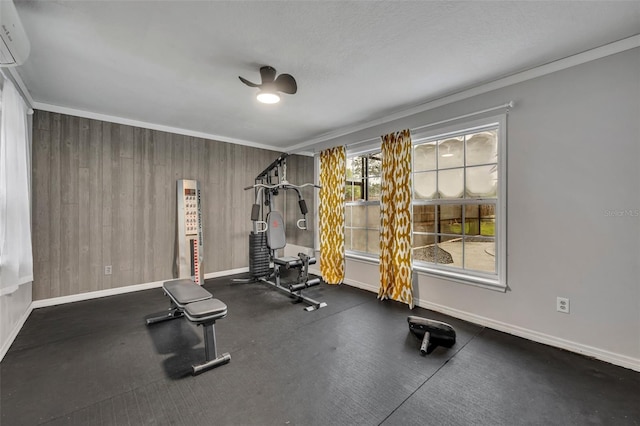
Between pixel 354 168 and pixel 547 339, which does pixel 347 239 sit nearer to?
pixel 354 168

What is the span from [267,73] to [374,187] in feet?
8.05

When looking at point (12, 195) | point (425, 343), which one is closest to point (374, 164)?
point (425, 343)

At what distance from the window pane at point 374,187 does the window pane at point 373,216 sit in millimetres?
149

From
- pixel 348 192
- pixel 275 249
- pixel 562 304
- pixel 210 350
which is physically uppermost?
pixel 348 192

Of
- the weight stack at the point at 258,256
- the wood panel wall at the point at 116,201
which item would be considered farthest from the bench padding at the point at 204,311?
the wood panel wall at the point at 116,201

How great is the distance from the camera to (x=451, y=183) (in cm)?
321

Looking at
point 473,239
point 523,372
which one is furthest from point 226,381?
point 473,239

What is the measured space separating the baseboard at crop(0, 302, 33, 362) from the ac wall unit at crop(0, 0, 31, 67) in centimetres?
221

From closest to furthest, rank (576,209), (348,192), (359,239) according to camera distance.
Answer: (576,209) → (359,239) → (348,192)

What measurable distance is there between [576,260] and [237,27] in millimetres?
3226

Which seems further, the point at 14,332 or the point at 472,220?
the point at 472,220

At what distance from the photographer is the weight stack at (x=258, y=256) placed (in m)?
4.52

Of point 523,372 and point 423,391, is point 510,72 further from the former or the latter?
point 423,391

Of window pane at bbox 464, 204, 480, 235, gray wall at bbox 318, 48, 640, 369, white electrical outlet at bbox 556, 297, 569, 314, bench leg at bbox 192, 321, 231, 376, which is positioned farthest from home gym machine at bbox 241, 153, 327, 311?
white electrical outlet at bbox 556, 297, 569, 314
